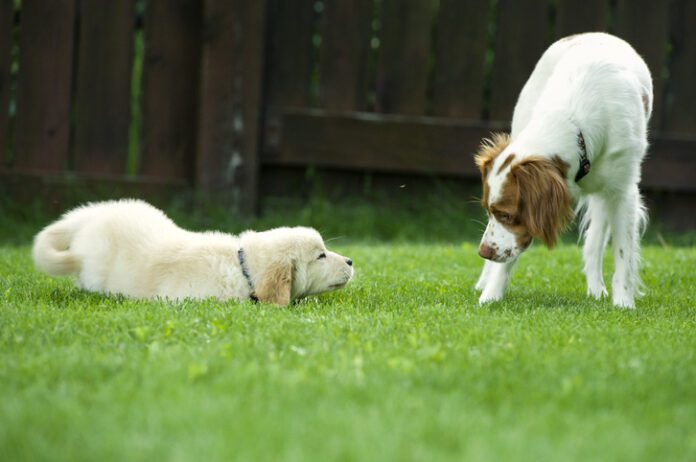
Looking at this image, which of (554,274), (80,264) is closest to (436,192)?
(554,274)

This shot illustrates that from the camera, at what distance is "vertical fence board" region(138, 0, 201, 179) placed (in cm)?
827

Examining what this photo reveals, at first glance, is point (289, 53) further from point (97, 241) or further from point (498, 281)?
point (498, 281)

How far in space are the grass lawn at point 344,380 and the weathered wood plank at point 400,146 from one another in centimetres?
363

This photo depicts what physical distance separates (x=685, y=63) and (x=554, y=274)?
3683 millimetres

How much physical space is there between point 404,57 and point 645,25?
2.34 metres

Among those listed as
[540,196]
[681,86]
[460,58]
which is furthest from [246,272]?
[681,86]

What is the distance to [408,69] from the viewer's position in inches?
332

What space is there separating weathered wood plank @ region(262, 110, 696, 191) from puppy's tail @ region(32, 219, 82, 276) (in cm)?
341

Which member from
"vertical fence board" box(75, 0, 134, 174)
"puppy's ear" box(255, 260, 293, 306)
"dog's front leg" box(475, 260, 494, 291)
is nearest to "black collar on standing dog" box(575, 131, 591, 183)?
"dog's front leg" box(475, 260, 494, 291)

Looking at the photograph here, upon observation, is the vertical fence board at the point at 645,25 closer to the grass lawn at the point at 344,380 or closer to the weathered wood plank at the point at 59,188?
the grass lawn at the point at 344,380

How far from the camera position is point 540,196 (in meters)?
4.57

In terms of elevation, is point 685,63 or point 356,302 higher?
point 685,63

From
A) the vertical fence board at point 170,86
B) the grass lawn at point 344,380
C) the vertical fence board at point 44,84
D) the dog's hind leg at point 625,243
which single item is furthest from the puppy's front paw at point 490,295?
the vertical fence board at point 44,84

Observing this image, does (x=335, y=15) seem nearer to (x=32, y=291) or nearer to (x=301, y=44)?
(x=301, y=44)
